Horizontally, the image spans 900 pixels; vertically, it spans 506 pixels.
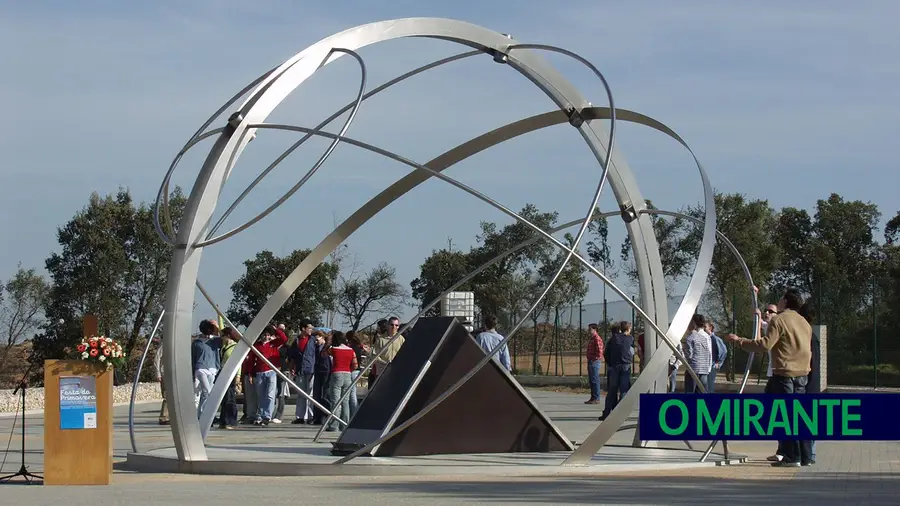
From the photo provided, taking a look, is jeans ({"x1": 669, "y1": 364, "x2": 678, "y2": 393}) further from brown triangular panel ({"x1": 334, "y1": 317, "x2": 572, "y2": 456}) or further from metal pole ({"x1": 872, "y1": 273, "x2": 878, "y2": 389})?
metal pole ({"x1": 872, "y1": 273, "x2": 878, "y2": 389})

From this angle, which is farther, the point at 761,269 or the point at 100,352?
the point at 761,269

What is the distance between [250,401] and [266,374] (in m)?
1.37

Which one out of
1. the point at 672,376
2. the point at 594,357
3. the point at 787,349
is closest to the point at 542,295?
the point at 787,349

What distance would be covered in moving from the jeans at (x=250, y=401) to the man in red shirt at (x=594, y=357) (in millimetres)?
7175

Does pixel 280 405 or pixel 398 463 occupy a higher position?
pixel 398 463

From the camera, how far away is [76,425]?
11672 mm

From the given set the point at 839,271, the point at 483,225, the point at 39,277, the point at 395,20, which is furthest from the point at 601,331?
the point at 395,20

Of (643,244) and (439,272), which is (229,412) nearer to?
(643,244)

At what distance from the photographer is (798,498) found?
388 inches

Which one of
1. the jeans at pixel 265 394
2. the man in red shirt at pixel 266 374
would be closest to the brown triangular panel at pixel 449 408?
the man in red shirt at pixel 266 374

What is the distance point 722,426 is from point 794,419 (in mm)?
845

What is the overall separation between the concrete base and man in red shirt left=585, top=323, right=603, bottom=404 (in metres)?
10.3

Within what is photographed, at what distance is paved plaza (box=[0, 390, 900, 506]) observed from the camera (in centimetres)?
990

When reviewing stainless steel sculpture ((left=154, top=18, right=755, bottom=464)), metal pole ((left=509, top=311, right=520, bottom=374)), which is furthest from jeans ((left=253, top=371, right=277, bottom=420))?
metal pole ((left=509, top=311, right=520, bottom=374))
